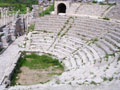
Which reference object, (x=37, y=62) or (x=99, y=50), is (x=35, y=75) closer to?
(x=37, y=62)

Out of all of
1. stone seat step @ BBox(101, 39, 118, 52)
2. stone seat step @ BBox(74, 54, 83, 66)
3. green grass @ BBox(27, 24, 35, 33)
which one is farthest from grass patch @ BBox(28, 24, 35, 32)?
stone seat step @ BBox(101, 39, 118, 52)

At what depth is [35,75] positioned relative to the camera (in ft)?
40.8

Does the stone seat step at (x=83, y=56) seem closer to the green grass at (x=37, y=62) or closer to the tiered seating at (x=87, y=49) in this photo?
the tiered seating at (x=87, y=49)

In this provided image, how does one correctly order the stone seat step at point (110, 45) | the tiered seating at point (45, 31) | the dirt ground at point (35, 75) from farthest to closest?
1. the tiered seating at point (45, 31)
2. the stone seat step at point (110, 45)
3. the dirt ground at point (35, 75)

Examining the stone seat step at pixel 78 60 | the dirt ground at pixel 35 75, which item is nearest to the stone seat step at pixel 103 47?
the stone seat step at pixel 78 60

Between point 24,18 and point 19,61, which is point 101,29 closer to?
point 19,61

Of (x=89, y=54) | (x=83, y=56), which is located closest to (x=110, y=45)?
(x=89, y=54)

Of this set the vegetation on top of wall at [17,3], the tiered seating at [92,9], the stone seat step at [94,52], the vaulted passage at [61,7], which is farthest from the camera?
the vegetation on top of wall at [17,3]

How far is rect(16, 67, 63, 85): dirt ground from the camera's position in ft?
38.1

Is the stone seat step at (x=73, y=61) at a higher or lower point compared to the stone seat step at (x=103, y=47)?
lower

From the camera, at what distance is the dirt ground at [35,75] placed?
11.6m

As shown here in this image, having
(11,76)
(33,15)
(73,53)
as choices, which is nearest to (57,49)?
(73,53)

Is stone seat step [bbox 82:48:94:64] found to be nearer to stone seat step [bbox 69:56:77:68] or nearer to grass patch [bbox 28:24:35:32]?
stone seat step [bbox 69:56:77:68]

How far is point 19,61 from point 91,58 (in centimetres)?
540
